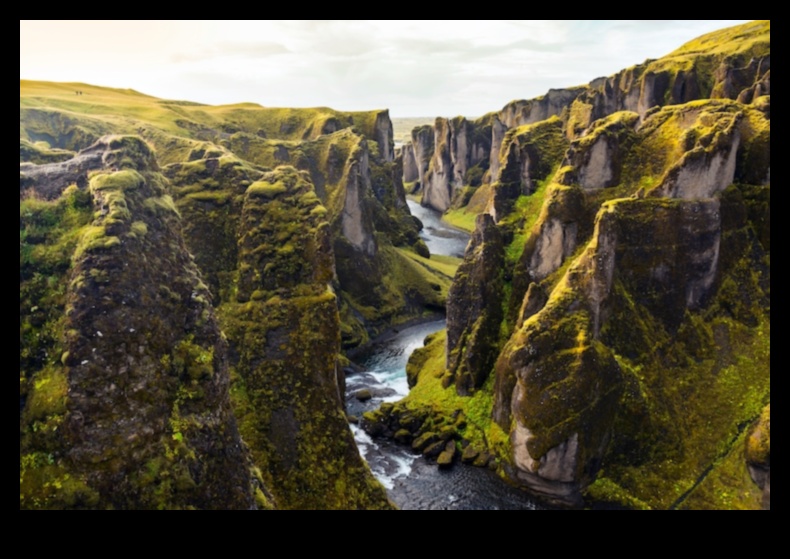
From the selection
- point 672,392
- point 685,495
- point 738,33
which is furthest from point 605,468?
point 738,33

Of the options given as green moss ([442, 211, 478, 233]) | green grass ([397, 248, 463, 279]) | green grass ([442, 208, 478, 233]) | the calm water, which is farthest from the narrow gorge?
green moss ([442, 211, 478, 233])

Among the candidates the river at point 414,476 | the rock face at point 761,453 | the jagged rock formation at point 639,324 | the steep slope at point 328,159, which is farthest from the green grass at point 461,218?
the rock face at point 761,453

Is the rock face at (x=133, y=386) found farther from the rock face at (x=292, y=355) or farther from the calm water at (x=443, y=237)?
the calm water at (x=443, y=237)

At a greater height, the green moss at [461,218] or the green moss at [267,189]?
the green moss at [461,218]

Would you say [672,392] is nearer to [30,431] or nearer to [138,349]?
[138,349]

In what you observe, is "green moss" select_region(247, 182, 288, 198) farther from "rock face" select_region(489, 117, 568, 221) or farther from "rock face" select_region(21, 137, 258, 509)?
"rock face" select_region(489, 117, 568, 221)

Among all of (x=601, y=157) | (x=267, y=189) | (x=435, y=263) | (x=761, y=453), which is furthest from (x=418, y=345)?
(x=761, y=453)
